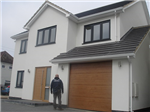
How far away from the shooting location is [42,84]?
1173 centimetres

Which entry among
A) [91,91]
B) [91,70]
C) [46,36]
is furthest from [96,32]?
[91,91]

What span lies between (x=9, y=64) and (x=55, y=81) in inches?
915

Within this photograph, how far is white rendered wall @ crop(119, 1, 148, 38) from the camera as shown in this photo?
10.8 m

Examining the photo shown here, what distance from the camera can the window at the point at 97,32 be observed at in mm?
10797

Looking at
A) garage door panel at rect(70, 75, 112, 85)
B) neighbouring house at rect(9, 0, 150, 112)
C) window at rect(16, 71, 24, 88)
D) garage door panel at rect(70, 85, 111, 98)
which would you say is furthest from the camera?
window at rect(16, 71, 24, 88)

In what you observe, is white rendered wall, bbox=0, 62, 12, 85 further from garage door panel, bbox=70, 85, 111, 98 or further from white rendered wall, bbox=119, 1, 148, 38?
white rendered wall, bbox=119, 1, 148, 38

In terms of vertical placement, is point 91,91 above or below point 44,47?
below

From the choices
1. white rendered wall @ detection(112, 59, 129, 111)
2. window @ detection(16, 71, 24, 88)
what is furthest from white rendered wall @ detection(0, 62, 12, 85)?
white rendered wall @ detection(112, 59, 129, 111)

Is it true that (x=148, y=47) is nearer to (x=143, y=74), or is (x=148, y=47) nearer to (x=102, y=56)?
(x=143, y=74)

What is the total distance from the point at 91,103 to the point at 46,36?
5.98 m

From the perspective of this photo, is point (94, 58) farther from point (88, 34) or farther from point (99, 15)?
point (99, 15)

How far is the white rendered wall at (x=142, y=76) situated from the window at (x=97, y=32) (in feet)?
7.44

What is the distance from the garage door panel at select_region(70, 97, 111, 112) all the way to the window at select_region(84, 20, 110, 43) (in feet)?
12.6

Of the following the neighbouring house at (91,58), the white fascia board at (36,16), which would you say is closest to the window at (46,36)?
the neighbouring house at (91,58)
